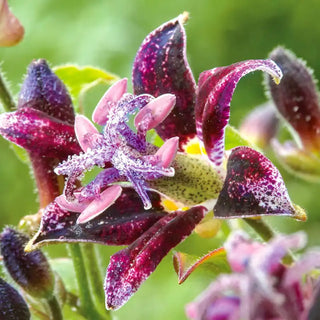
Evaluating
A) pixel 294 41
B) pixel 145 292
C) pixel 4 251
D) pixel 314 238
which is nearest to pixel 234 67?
pixel 4 251

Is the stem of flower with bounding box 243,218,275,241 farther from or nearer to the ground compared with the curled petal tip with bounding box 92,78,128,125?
nearer to the ground

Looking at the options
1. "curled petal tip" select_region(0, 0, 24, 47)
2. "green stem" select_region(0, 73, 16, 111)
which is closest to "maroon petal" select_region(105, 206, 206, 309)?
"green stem" select_region(0, 73, 16, 111)

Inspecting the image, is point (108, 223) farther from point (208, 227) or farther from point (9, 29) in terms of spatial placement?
point (9, 29)

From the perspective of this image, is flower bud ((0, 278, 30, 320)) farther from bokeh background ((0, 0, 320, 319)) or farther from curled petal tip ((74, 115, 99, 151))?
bokeh background ((0, 0, 320, 319))

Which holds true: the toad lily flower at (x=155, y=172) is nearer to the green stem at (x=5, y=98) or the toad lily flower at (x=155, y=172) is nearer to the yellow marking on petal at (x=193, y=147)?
the yellow marking on petal at (x=193, y=147)

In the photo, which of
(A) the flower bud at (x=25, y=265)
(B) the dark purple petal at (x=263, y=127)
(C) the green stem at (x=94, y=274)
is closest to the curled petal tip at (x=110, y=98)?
(A) the flower bud at (x=25, y=265)
